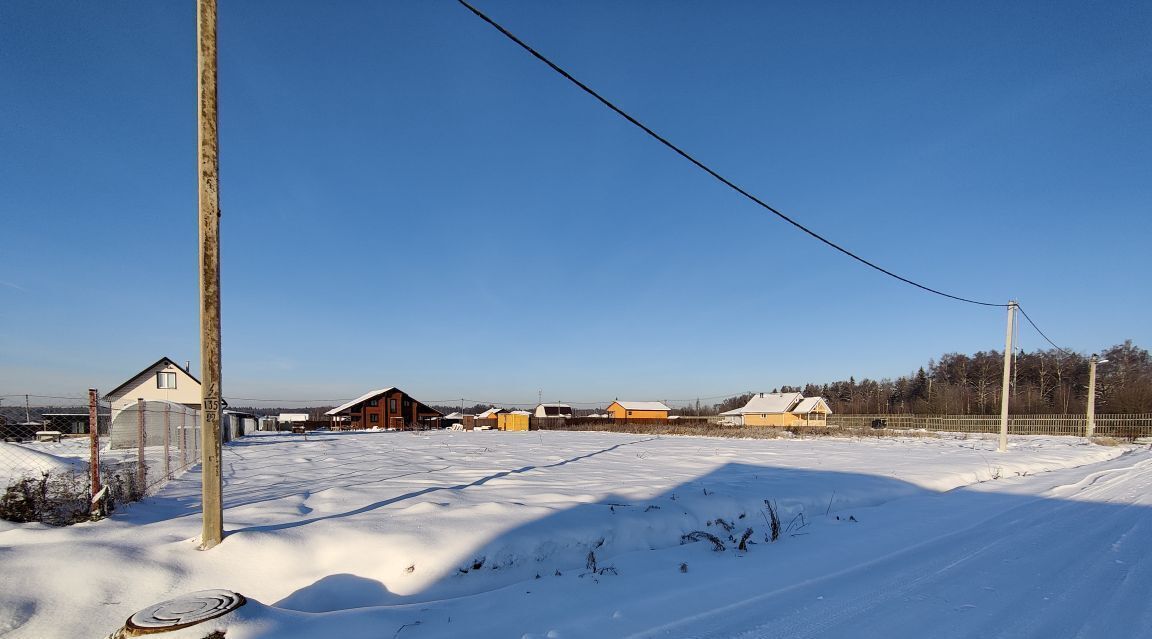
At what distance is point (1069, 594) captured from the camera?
13.1 ft

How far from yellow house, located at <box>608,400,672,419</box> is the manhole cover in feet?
244

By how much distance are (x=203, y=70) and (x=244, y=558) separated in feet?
14.5

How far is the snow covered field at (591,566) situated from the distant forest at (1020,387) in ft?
153

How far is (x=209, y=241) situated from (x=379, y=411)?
181 ft

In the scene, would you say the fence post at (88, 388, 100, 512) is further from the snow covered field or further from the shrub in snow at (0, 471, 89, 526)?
the snow covered field

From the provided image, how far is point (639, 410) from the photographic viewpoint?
7731 cm

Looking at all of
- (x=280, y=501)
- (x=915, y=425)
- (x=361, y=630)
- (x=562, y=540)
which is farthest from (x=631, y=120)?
(x=915, y=425)

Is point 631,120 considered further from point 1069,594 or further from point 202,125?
point 1069,594

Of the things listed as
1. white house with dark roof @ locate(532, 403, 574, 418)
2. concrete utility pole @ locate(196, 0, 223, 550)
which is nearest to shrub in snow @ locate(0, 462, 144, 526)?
concrete utility pole @ locate(196, 0, 223, 550)

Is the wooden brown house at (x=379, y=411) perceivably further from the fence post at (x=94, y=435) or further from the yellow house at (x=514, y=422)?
the fence post at (x=94, y=435)

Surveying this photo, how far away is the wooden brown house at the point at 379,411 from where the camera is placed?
55125mm

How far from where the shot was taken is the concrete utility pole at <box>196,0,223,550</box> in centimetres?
471

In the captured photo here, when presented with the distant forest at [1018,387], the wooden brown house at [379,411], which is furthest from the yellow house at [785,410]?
the wooden brown house at [379,411]

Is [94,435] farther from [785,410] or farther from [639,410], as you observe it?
[639,410]
